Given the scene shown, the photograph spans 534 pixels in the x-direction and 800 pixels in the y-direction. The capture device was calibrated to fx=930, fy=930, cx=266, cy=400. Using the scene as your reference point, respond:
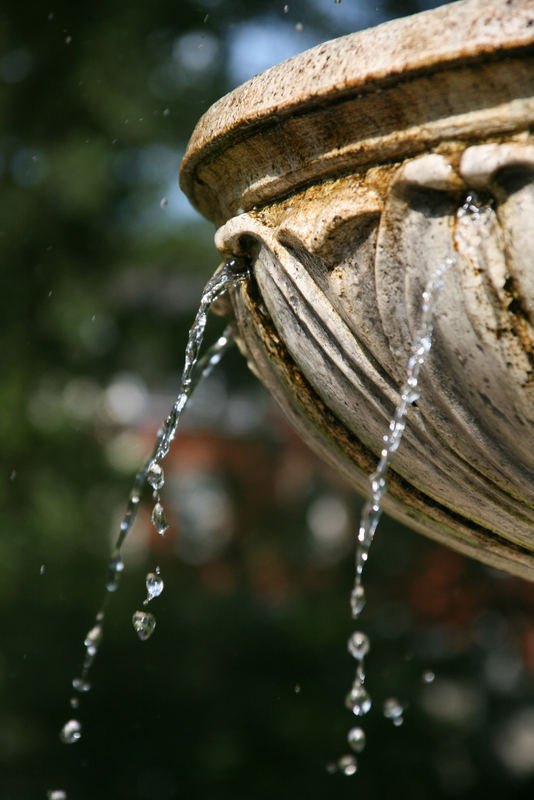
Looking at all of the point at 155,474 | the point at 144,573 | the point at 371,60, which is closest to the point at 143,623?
the point at 155,474

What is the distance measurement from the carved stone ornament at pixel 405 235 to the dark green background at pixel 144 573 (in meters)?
3.67

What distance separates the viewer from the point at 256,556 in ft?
18.8

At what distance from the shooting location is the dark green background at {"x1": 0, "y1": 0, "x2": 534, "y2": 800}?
4816 mm

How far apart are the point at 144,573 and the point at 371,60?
4.47 metres

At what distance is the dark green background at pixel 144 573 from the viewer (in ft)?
15.8

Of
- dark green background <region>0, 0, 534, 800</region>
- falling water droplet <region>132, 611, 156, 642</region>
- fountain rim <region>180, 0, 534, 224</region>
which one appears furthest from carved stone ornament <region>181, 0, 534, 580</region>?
dark green background <region>0, 0, 534, 800</region>

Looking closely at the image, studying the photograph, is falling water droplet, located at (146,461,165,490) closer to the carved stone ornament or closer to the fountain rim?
the carved stone ornament

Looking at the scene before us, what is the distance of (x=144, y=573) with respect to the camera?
5195 millimetres

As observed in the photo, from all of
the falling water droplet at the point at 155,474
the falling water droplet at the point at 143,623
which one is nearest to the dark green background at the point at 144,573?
the falling water droplet at the point at 143,623

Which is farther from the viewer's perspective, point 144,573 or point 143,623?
point 144,573

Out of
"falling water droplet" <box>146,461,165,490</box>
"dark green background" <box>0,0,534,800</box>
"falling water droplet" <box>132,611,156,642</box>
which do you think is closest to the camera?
"falling water droplet" <box>146,461,165,490</box>

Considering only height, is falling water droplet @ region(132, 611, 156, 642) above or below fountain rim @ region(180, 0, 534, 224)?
below

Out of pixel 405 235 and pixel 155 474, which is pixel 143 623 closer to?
pixel 155 474

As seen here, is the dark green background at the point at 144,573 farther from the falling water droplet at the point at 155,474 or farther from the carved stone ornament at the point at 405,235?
the carved stone ornament at the point at 405,235
